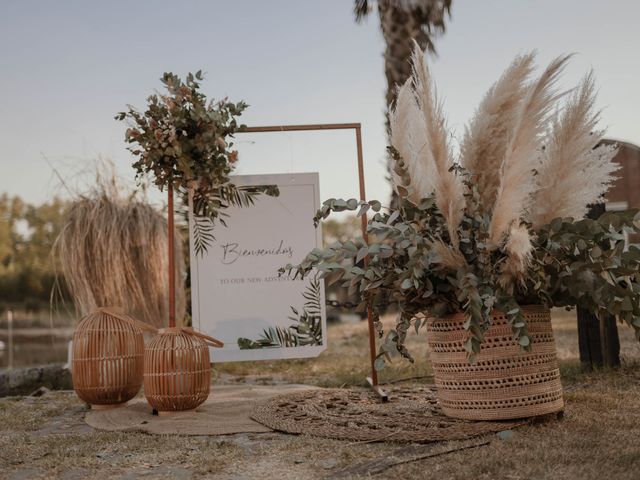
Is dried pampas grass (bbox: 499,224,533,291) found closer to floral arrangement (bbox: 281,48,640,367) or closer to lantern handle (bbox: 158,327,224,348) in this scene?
floral arrangement (bbox: 281,48,640,367)

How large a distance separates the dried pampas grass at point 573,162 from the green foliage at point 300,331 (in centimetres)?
189

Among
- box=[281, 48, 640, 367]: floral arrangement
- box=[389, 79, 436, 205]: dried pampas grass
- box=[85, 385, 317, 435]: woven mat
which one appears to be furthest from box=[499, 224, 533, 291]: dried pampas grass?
box=[85, 385, 317, 435]: woven mat

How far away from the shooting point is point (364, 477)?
7.30ft

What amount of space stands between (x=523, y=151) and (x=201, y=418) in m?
2.07

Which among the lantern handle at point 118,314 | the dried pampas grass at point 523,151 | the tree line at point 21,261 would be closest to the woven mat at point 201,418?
the lantern handle at point 118,314

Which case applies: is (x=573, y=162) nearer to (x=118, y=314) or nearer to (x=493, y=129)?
(x=493, y=129)

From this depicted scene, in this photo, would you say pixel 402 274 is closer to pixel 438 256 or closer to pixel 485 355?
pixel 438 256

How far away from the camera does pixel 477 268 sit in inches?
112

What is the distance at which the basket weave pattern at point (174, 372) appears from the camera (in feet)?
11.8

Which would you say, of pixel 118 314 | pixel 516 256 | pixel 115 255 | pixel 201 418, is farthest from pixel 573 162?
pixel 115 255

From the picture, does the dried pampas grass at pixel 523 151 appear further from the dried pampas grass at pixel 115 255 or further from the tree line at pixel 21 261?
the tree line at pixel 21 261

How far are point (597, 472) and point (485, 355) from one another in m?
0.78

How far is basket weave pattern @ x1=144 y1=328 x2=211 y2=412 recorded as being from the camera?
3.59m

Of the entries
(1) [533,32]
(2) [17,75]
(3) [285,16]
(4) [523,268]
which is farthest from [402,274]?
(2) [17,75]
